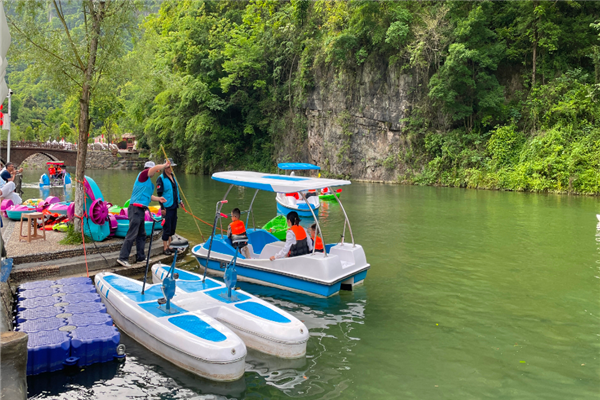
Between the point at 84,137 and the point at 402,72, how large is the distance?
33718 mm

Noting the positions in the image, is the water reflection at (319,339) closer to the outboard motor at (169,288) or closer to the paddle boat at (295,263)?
the paddle boat at (295,263)

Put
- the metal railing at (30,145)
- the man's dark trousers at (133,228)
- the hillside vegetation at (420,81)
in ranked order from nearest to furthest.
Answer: the man's dark trousers at (133,228) → the hillside vegetation at (420,81) → the metal railing at (30,145)

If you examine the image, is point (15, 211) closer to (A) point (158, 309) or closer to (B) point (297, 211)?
(B) point (297, 211)

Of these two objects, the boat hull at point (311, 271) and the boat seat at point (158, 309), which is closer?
the boat seat at point (158, 309)

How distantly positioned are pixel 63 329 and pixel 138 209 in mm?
4341

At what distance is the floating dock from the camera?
19.4ft

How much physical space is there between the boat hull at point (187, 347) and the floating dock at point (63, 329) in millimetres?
457

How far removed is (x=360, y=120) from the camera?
143ft

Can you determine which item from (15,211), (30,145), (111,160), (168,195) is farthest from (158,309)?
(111,160)

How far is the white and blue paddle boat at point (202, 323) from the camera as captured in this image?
606 centimetres

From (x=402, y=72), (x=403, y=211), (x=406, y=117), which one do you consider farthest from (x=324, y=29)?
(x=403, y=211)

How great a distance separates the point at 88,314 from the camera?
693cm

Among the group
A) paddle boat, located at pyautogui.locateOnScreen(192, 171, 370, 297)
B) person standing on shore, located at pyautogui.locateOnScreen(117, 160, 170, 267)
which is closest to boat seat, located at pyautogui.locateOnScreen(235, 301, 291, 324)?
paddle boat, located at pyautogui.locateOnScreen(192, 171, 370, 297)

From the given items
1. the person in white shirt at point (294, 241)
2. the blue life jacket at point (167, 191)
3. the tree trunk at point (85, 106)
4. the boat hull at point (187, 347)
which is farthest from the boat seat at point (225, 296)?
the tree trunk at point (85, 106)
